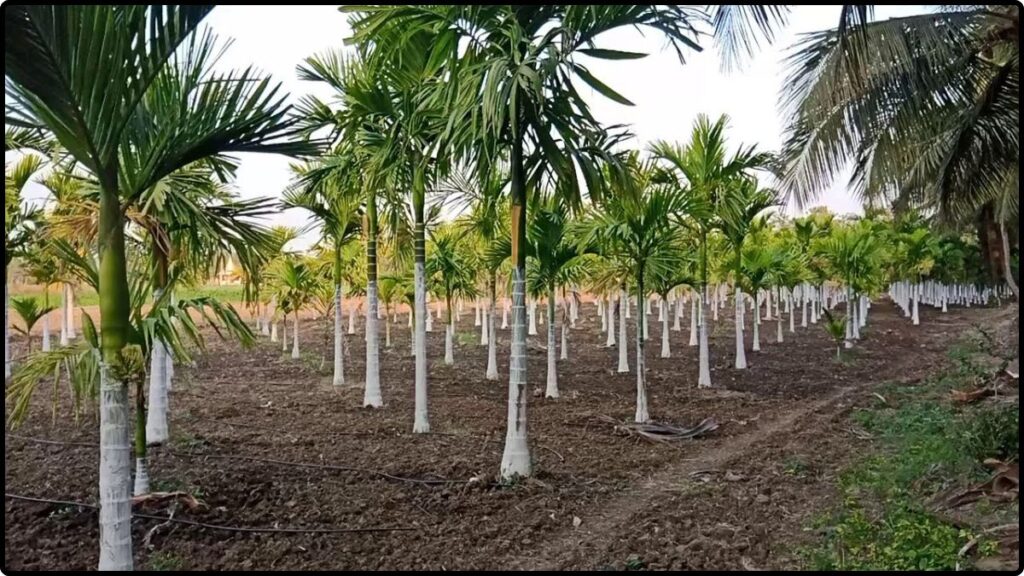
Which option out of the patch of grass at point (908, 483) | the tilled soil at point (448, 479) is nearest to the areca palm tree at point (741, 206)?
the tilled soil at point (448, 479)

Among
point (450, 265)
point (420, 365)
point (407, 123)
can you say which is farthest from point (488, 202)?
point (450, 265)

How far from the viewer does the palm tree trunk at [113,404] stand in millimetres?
3941

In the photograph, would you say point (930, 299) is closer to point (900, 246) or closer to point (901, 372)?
point (900, 246)

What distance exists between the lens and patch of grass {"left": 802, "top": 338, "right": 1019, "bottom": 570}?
15.3ft

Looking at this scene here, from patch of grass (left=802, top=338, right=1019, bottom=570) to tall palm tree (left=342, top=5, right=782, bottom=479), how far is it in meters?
2.93

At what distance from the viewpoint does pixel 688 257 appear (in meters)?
14.0

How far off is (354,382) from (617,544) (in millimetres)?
9547

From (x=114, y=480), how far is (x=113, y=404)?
0.42 metres

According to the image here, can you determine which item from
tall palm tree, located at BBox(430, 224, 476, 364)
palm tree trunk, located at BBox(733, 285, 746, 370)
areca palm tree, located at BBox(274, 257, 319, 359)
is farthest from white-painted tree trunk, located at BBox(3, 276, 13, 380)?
palm tree trunk, located at BBox(733, 285, 746, 370)

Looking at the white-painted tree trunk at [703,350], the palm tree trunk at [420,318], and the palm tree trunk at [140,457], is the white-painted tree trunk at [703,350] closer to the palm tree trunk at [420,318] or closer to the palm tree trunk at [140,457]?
the palm tree trunk at [420,318]

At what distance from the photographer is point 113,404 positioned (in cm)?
401

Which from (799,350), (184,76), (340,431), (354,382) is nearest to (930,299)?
(799,350)

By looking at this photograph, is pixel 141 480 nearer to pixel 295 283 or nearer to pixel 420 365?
pixel 420 365

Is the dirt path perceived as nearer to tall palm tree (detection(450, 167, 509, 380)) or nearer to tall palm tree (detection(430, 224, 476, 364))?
tall palm tree (detection(450, 167, 509, 380))
